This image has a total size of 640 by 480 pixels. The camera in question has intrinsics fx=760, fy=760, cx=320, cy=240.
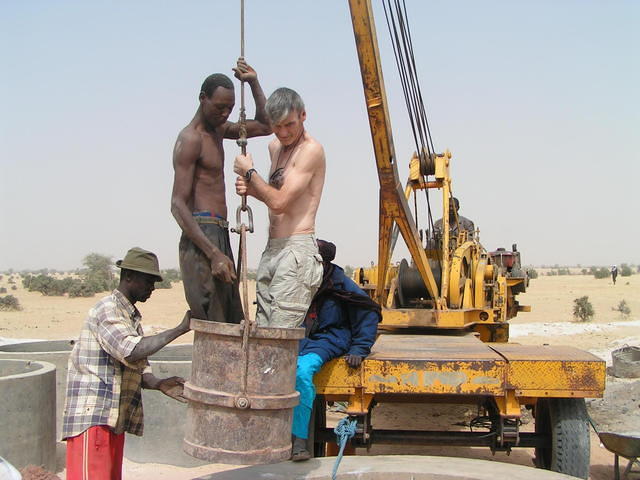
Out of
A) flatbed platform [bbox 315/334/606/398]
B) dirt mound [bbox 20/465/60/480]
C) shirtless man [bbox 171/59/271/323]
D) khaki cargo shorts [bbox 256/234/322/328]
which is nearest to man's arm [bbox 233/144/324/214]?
khaki cargo shorts [bbox 256/234/322/328]

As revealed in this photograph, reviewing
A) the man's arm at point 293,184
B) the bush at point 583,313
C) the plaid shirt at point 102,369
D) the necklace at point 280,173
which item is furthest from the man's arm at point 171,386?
the bush at point 583,313

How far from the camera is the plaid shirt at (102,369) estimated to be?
12.1 ft

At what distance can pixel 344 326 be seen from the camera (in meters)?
5.01

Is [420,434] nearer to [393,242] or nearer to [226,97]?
[226,97]

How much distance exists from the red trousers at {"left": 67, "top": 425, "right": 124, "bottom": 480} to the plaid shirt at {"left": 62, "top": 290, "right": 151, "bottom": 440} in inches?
1.6

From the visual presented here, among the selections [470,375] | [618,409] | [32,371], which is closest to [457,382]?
[470,375]

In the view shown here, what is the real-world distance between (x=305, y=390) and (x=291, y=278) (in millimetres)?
758

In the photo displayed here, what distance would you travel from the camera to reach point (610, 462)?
735cm

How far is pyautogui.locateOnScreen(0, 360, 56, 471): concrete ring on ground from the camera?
19.9 ft

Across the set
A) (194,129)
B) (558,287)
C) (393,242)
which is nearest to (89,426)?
(194,129)

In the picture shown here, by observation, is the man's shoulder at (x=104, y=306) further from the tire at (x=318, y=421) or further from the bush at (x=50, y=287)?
the bush at (x=50, y=287)

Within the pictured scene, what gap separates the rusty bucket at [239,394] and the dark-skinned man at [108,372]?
1.06 feet

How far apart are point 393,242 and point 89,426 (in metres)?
5.24

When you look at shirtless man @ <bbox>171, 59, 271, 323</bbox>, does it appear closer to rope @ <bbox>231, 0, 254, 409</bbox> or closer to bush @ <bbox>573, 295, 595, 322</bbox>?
rope @ <bbox>231, 0, 254, 409</bbox>
